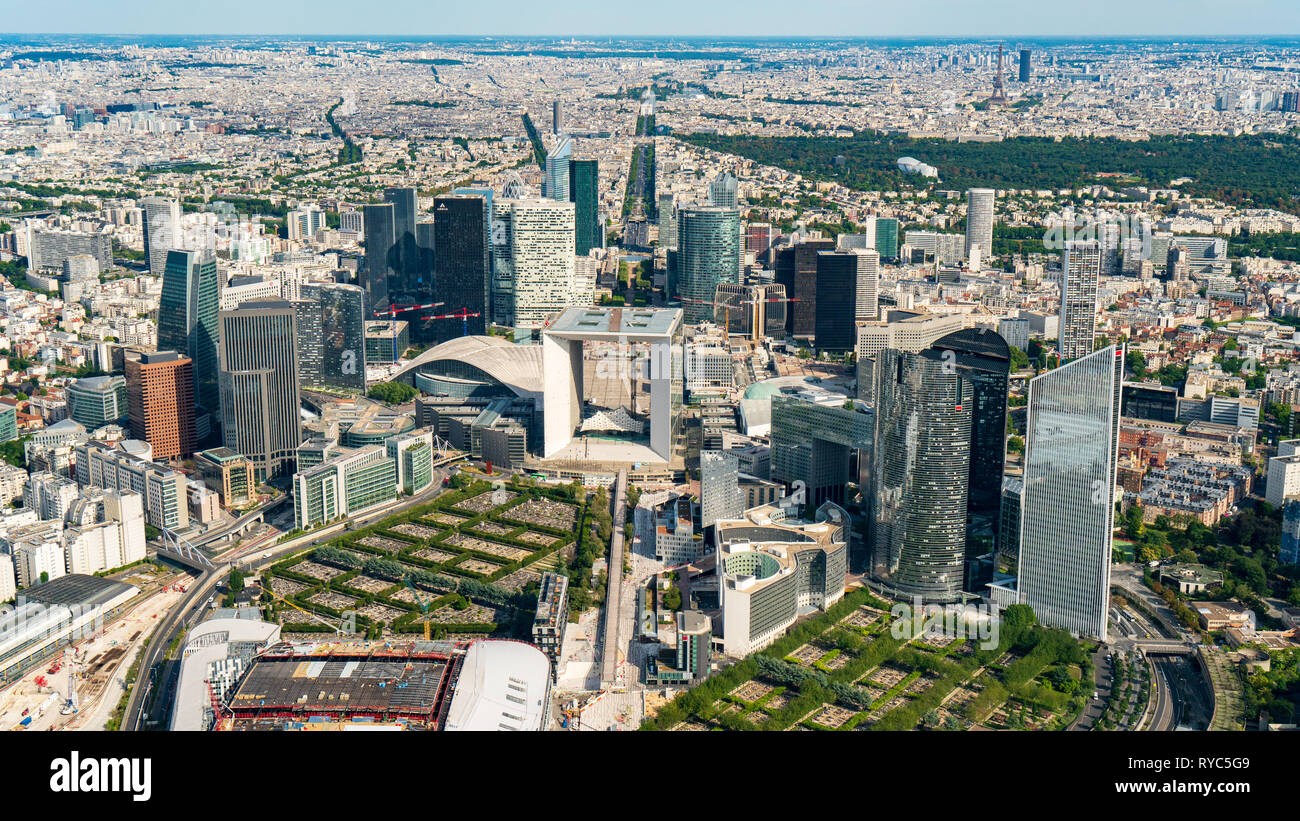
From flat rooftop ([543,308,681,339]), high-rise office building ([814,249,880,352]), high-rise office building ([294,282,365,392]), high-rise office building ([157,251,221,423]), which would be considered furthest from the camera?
high-rise office building ([814,249,880,352])

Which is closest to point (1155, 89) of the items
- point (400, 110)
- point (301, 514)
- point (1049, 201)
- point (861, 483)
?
point (1049, 201)

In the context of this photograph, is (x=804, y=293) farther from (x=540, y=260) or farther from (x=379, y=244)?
(x=379, y=244)

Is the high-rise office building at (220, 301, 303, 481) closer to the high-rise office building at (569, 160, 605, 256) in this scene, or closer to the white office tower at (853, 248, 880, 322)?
the white office tower at (853, 248, 880, 322)

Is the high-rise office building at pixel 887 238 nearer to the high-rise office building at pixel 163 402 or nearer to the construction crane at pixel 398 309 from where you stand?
the construction crane at pixel 398 309

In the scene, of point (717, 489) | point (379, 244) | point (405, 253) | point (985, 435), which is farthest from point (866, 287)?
point (985, 435)

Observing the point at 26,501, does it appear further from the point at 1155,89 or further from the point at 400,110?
the point at 1155,89

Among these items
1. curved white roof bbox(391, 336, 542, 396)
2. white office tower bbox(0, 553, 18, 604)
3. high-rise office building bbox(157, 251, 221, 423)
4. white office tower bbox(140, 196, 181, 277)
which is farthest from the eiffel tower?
white office tower bbox(0, 553, 18, 604)
